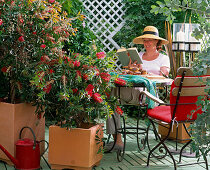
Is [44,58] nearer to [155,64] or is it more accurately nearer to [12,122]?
[12,122]

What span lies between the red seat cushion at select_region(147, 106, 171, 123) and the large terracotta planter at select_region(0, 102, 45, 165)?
104cm

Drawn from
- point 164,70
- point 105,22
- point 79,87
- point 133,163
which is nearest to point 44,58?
point 79,87

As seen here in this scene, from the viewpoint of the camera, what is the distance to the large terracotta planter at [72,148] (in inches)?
121

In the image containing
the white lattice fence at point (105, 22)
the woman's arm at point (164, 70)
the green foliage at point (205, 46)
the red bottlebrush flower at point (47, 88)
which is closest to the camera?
the green foliage at point (205, 46)

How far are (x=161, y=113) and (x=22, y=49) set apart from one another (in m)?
1.34

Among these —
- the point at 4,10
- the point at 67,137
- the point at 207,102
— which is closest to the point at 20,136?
the point at 67,137

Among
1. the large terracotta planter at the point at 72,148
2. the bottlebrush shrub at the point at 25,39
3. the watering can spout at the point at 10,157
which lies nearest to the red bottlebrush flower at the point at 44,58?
the bottlebrush shrub at the point at 25,39

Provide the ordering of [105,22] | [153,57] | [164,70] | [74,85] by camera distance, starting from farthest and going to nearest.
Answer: [105,22], [153,57], [164,70], [74,85]

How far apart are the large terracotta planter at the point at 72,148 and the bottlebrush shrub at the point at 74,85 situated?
93 mm

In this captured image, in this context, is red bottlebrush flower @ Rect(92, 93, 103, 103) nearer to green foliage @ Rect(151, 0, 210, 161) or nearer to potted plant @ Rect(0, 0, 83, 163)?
potted plant @ Rect(0, 0, 83, 163)

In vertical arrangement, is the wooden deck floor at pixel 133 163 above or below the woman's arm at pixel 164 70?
below

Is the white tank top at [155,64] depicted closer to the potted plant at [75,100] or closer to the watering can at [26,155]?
the potted plant at [75,100]

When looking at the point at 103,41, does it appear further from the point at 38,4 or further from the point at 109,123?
the point at 38,4

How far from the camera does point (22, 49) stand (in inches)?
127
